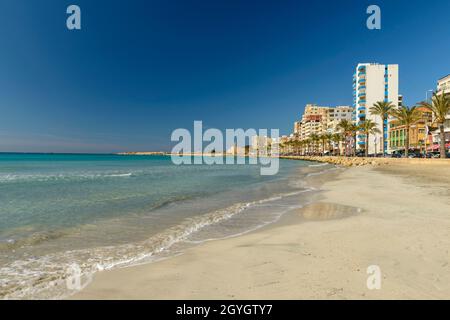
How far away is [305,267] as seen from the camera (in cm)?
489

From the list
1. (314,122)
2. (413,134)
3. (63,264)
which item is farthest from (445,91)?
(314,122)

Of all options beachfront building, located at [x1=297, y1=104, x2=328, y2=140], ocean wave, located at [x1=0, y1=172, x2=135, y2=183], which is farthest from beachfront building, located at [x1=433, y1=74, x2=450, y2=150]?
beachfront building, located at [x1=297, y1=104, x2=328, y2=140]

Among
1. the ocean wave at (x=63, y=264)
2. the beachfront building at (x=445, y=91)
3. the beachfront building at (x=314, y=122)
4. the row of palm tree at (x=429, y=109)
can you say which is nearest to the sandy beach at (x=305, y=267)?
the ocean wave at (x=63, y=264)

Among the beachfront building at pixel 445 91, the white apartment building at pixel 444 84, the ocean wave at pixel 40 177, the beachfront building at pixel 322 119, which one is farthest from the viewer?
the beachfront building at pixel 322 119

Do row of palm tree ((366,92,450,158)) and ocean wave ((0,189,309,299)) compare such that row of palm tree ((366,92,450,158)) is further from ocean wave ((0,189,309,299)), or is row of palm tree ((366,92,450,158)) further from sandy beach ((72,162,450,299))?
ocean wave ((0,189,309,299))

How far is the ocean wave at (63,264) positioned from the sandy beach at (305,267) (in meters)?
0.54

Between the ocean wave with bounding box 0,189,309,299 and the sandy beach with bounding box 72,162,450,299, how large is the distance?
54cm

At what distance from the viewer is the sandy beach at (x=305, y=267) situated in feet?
13.1

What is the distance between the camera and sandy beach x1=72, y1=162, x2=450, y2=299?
3.99 metres

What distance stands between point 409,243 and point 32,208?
15.0m

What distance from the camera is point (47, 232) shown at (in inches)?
331

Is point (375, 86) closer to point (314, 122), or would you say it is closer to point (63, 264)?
point (314, 122)

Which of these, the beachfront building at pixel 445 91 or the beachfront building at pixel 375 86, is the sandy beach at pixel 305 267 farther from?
the beachfront building at pixel 375 86
